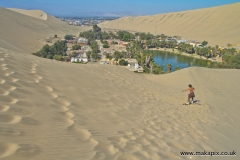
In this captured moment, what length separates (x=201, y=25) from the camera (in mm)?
109688

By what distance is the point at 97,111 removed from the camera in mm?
4418

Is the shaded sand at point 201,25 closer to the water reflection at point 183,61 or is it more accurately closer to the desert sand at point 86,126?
the water reflection at point 183,61

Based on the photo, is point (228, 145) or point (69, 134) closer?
point (69, 134)

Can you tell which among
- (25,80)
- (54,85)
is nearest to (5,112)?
(25,80)

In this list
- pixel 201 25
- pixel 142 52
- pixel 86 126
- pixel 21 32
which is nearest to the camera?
pixel 86 126

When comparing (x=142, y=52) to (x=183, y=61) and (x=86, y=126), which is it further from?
(x=86, y=126)

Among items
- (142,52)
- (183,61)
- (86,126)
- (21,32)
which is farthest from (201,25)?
(86,126)

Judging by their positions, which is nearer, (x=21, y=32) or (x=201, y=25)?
(x=21, y=32)

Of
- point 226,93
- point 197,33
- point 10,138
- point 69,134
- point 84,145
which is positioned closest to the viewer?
point 10,138

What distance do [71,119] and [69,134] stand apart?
0.55 m

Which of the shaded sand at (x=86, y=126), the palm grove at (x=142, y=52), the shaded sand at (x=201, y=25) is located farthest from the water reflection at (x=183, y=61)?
the shaded sand at (x=86, y=126)

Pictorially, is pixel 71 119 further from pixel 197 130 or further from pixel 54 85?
pixel 197 130

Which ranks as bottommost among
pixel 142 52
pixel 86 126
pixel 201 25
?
pixel 142 52

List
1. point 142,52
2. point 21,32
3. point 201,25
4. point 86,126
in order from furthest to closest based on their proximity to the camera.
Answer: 1. point 201,25
2. point 21,32
3. point 142,52
4. point 86,126
